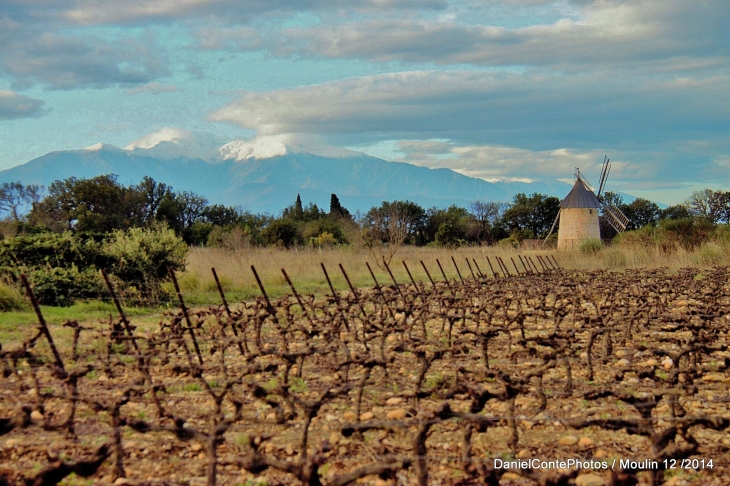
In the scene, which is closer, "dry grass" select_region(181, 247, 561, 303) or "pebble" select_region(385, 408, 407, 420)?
"pebble" select_region(385, 408, 407, 420)

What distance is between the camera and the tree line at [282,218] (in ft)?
109

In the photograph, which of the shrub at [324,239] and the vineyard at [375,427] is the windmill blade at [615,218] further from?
the vineyard at [375,427]

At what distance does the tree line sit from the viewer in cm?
3331

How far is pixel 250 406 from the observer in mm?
5547

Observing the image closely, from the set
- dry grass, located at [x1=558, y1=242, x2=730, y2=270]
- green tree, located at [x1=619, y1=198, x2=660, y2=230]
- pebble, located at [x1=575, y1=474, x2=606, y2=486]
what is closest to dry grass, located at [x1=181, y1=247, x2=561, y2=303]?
dry grass, located at [x1=558, y1=242, x2=730, y2=270]

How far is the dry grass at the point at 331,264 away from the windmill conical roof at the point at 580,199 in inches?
367

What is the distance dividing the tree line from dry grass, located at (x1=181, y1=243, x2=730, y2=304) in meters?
2.59

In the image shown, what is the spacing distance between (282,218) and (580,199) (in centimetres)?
1678

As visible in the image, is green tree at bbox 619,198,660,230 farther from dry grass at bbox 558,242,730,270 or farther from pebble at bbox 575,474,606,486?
pebble at bbox 575,474,606,486

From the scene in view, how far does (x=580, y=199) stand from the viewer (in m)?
37.9

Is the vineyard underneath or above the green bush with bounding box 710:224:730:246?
underneath

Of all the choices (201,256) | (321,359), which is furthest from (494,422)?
(201,256)

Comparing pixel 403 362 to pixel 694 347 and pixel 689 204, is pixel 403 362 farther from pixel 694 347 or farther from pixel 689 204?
pixel 689 204

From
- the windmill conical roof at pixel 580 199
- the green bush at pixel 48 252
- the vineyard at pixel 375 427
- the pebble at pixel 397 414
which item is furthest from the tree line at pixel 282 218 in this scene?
the pebble at pixel 397 414
